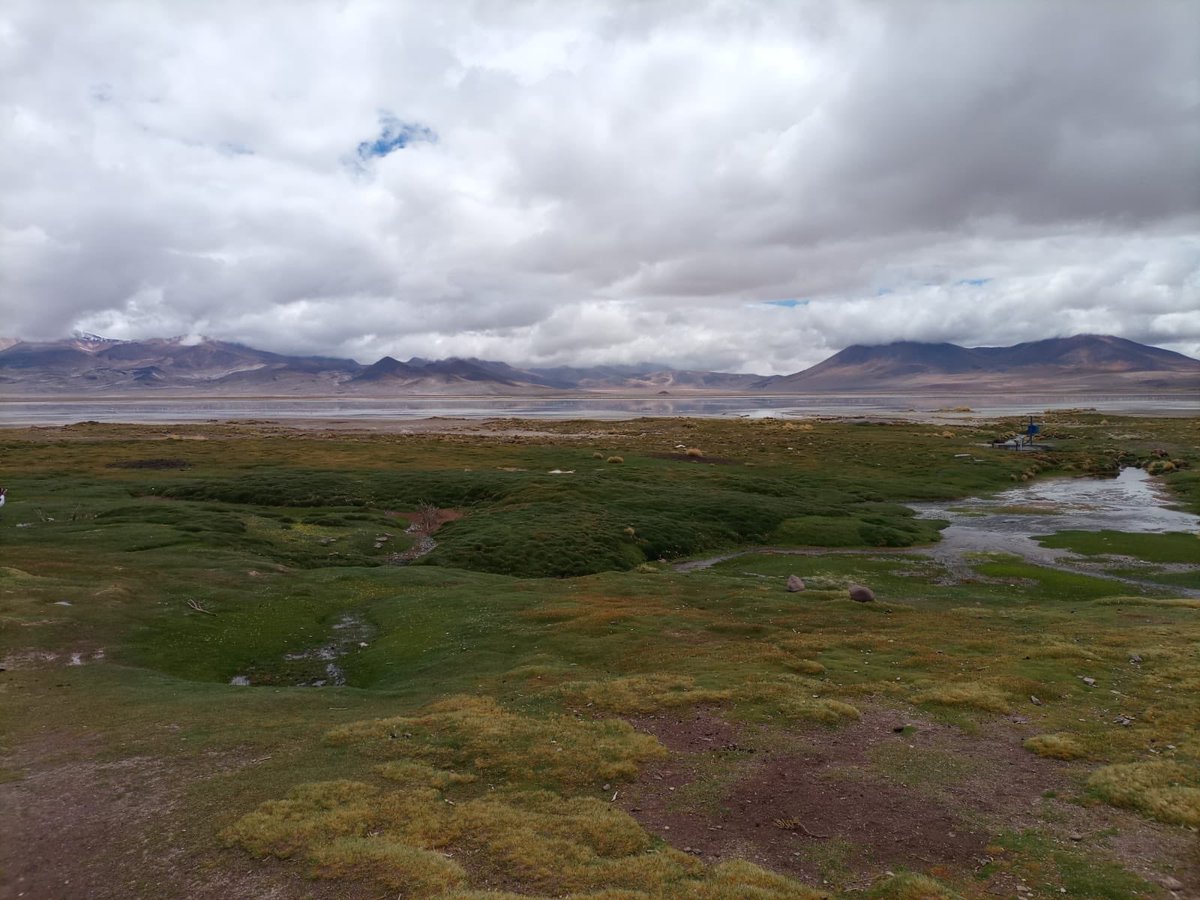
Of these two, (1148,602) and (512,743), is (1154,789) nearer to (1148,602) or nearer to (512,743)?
(512,743)

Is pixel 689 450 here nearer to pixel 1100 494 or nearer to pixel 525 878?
pixel 1100 494

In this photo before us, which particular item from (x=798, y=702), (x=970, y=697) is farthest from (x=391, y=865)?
(x=970, y=697)

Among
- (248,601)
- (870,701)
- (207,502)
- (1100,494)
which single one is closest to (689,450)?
(1100,494)

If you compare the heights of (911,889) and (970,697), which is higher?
(911,889)

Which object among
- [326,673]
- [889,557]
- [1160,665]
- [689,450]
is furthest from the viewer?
[689,450]

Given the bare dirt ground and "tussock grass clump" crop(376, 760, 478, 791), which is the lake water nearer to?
the bare dirt ground

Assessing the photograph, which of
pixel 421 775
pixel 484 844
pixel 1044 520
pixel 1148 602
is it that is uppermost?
pixel 484 844
